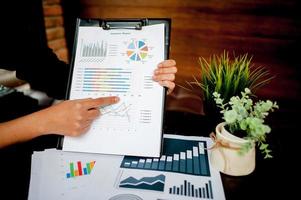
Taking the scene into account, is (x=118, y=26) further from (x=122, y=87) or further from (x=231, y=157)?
(x=231, y=157)

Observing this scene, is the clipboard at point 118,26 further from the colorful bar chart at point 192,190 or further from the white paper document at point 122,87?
the colorful bar chart at point 192,190

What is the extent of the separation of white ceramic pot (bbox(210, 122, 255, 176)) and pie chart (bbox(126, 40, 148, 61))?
39 centimetres

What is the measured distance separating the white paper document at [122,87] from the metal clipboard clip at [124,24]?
0.6 inches

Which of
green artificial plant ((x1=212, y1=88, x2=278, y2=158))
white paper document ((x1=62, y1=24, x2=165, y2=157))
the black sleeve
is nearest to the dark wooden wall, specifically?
the black sleeve

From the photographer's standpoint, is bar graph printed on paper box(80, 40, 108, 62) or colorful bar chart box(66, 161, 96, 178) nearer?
colorful bar chart box(66, 161, 96, 178)

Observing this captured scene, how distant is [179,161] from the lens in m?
0.97

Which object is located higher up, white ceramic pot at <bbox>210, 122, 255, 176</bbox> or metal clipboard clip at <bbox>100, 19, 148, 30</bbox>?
metal clipboard clip at <bbox>100, 19, 148, 30</bbox>

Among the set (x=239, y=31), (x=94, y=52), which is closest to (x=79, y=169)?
(x=94, y=52)

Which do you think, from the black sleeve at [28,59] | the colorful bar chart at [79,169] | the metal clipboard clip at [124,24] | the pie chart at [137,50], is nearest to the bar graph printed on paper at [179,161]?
the colorful bar chart at [79,169]

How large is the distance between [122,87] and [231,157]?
0.46 m

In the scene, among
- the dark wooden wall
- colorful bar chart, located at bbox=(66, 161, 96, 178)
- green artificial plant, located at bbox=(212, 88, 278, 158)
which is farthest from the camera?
the dark wooden wall

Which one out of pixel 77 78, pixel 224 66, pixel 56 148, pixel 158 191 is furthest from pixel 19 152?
pixel 224 66

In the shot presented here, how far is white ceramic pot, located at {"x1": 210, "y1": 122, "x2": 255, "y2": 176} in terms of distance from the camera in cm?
85

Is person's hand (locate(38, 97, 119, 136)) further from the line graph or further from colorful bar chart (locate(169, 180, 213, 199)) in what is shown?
colorful bar chart (locate(169, 180, 213, 199))
